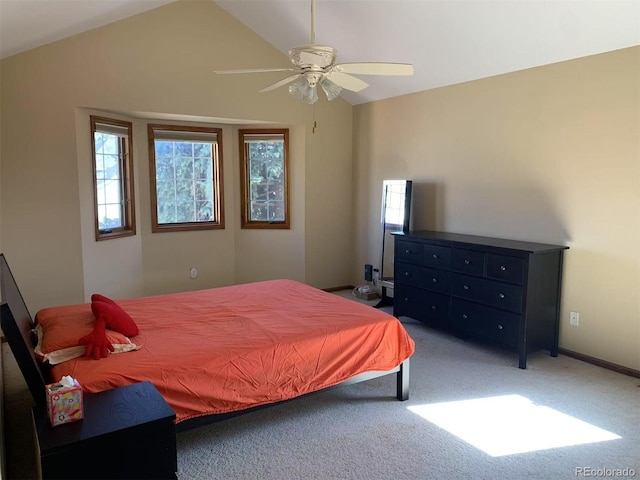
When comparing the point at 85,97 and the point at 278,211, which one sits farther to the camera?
the point at 278,211

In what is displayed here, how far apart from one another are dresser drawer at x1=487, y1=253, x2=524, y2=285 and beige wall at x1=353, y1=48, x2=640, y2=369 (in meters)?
0.54

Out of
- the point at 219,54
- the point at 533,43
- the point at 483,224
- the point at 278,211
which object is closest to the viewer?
the point at 533,43

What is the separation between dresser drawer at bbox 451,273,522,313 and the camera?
12.2ft

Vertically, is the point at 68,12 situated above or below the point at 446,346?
above

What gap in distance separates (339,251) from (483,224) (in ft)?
7.05

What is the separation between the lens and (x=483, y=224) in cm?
459

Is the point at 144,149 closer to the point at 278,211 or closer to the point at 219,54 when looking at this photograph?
the point at 219,54

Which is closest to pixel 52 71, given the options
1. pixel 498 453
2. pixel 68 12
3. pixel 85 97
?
pixel 85 97

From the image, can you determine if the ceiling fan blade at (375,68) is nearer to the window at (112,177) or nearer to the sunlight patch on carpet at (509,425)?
the sunlight patch on carpet at (509,425)

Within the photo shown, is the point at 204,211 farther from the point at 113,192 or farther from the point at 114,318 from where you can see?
the point at 114,318

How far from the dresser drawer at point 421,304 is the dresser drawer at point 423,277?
0.06 meters

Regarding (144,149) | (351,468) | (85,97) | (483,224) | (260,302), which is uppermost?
(85,97)

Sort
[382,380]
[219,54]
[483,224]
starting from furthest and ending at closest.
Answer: [219,54], [483,224], [382,380]

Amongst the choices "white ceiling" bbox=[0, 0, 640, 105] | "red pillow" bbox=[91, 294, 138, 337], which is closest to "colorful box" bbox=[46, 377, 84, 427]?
"red pillow" bbox=[91, 294, 138, 337]
